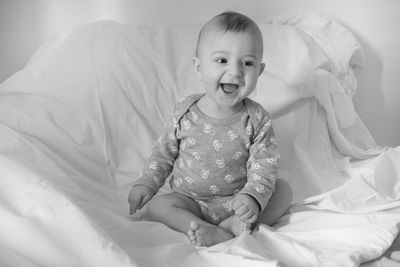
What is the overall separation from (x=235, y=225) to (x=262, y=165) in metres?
0.15

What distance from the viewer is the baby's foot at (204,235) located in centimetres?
108

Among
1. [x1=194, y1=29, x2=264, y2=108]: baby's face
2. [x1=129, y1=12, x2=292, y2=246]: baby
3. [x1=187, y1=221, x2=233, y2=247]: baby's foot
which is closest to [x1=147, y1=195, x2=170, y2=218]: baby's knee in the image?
[x1=129, y1=12, x2=292, y2=246]: baby

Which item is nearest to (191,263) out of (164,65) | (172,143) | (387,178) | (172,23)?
(172,143)

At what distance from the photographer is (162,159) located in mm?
1318

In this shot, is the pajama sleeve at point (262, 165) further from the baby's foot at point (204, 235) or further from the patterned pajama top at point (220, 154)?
the baby's foot at point (204, 235)

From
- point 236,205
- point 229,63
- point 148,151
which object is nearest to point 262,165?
point 236,205

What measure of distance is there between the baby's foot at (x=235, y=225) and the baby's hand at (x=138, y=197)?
18 centimetres

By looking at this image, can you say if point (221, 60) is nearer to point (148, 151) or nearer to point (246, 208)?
point (246, 208)

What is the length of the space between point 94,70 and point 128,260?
2.66 feet

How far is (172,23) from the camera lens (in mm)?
1984

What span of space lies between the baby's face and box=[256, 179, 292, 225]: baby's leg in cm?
22

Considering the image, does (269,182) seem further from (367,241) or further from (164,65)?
(164,65)

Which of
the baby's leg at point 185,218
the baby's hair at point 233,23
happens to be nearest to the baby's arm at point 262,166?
the baby's leg at point 185,218

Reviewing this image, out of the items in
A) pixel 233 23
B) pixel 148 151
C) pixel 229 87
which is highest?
pixel 233 23
